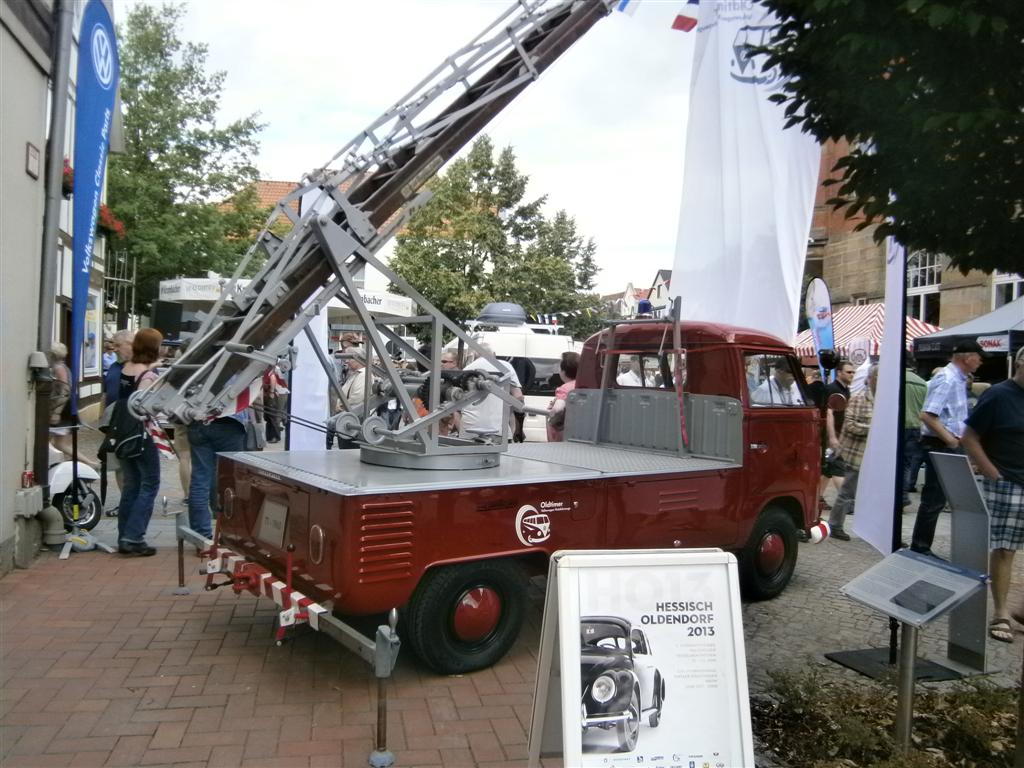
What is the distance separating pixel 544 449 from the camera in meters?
6.15

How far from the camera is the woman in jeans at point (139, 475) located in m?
6.84

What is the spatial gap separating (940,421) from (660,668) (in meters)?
6.13

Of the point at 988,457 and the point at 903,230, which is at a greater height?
the point at 903,230

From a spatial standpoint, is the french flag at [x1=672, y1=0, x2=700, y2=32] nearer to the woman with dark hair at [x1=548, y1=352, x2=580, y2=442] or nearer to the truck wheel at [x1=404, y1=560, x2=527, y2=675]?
the woman with dark hair at [x1=548, y1=352, x2=580, y2=442]

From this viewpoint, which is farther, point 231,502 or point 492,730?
point 231,502

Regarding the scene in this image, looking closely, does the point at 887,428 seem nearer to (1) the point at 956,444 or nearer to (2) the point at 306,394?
(1) the point at 956,444

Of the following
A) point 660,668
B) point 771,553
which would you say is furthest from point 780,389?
point 660,668

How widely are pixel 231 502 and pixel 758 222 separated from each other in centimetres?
479

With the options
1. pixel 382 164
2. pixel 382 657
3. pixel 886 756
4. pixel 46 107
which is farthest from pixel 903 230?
pixel 46 107

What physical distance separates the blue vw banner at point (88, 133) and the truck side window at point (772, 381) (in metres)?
5.32

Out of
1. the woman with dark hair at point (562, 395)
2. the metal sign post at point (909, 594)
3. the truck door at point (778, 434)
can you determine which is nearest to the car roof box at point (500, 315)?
the woman with dark hair at point (562, 395)

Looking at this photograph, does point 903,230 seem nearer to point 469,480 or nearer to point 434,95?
point 469,480

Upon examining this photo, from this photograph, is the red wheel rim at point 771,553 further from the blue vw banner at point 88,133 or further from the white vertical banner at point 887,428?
the blue vw banner at point 88,133

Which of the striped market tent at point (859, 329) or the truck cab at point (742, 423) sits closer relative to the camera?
the truck cab at point (742, 423)
